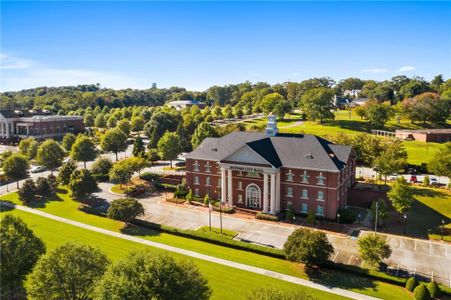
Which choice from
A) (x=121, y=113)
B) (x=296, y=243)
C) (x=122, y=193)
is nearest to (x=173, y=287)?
(x=296, y=243)

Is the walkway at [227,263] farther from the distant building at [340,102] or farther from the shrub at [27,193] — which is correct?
the distant building at [340,102]

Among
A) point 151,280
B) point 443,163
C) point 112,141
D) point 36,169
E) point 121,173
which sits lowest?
point 36,169

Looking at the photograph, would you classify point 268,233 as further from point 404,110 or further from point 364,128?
point 404,110

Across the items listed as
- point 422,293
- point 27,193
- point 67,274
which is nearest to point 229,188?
point 422,293

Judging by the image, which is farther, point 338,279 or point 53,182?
point 53,182

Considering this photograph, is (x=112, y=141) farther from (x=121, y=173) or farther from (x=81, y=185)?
(x=81, y=185)

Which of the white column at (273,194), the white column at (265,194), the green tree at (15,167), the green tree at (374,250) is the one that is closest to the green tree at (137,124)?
the green tree at (15,167)
